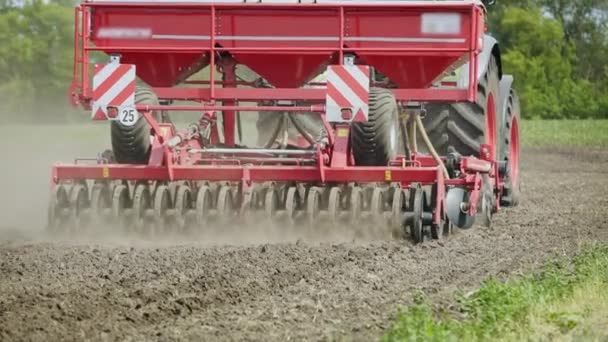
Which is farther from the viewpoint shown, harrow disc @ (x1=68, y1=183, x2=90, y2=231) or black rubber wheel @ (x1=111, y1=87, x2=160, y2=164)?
black rubber wheel @ (x1=111, y1=87, x2=160, y2=164)

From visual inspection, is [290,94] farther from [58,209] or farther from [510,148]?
[510,148]

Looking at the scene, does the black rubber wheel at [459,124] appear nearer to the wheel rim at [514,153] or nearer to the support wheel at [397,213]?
the support wheel at [397,213]

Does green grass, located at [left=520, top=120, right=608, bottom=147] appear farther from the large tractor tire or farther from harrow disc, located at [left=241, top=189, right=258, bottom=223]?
harrow disc, located at [left=241, top=189, right=258, bottom=223]

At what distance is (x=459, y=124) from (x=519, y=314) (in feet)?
17.2

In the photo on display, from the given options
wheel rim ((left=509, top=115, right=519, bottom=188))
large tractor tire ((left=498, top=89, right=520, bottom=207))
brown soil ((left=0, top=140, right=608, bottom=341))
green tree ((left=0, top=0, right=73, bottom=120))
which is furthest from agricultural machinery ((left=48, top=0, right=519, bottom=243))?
green tree ((left=0, top=0, right=73, bottom=120))

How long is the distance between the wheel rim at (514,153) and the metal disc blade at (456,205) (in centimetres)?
347

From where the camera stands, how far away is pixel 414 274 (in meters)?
7.78

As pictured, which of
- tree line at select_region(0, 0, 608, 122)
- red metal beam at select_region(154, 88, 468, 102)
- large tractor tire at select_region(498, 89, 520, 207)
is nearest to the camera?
red metal beam at select_region(154, 88, 468, 102)

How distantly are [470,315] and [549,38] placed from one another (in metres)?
68.6

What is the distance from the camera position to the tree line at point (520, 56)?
154ft

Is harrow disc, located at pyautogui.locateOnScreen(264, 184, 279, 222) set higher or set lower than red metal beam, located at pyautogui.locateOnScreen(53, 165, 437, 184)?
lower

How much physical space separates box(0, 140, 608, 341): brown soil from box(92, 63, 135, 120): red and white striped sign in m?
1.04

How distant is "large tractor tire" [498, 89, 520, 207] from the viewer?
41.4ft

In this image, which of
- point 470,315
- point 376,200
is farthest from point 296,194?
point 470,315
